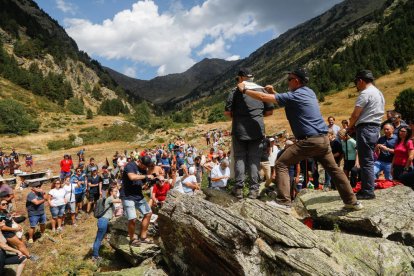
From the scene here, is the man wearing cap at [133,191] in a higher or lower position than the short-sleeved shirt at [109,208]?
higher

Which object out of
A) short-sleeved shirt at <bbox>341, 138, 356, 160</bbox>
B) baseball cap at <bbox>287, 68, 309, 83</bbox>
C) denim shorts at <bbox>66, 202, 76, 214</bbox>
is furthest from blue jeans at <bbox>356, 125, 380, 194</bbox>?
denim shorts at <bbox>66, 202, 76, 214</bbox>

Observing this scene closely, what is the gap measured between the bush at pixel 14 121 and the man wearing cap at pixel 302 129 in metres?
69.3

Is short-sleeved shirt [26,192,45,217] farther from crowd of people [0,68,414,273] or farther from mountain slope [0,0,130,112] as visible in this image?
mountain slope [0,0,130,112]

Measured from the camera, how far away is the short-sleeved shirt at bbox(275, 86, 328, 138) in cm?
541

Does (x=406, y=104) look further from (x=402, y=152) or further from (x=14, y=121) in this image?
(x=14, y=121)

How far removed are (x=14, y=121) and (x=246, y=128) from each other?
69844 millimetres

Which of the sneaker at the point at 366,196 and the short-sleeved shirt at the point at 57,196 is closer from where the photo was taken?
the sneaker at the point at 366,196

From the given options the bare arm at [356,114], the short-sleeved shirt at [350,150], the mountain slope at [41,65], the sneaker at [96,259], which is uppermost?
the mountain slope at [41,65]

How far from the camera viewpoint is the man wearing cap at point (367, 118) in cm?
579

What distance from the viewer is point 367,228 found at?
5.89m

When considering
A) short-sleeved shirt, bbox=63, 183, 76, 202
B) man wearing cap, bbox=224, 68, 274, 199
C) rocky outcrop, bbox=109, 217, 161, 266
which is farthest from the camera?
short-sleeved shirt, bbox=63, 183, 76, 202

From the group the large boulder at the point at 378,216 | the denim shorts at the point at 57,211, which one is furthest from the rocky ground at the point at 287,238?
the denim shorts at the point at 57,211

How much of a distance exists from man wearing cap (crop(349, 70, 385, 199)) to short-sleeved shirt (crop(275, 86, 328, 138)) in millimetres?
980

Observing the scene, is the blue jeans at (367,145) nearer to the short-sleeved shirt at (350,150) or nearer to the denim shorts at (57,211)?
the short-sleeved shirt at (350,150)
